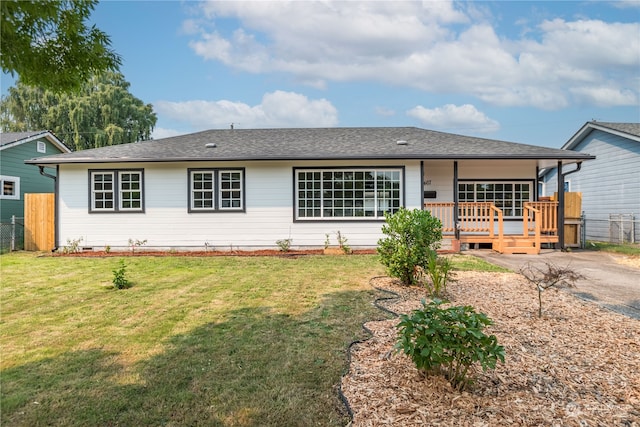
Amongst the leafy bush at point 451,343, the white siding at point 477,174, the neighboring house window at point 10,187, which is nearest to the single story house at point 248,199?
the white siding at point 477,174

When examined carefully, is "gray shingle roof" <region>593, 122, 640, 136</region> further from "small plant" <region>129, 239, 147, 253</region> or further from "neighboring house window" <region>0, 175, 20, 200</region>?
"neighboring house window" <region>0, 175, 20, 200</region>

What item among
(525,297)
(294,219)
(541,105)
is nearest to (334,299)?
(525,297)

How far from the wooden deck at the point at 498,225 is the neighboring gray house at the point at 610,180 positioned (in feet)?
12.8

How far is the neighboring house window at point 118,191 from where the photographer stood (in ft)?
36.8

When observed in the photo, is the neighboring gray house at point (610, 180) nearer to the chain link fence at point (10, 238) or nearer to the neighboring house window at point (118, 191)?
the neighboring house window at point (118, 191)

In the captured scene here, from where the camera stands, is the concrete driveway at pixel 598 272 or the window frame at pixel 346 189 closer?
the concrete driveway at pixel 598 272

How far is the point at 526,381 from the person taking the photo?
2707mm

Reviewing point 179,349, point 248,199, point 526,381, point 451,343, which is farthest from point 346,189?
point 451,343

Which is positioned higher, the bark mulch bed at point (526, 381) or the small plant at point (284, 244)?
the small plant at point (284, 244)

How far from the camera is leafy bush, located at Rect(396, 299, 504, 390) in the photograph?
2359 millimetres

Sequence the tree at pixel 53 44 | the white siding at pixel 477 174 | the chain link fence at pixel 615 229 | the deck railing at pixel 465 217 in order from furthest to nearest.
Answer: the chain link fence at pixel 615 229
the white siding at pixel 477 174
the deck railing at pixel 465 217
the tree at pixel 53 44

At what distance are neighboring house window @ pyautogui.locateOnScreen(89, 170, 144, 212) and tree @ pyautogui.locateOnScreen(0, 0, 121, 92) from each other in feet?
29.9

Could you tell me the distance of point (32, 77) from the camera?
2.63 metres

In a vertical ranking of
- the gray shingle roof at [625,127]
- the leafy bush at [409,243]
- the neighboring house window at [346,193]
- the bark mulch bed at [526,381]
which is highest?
the gray shingle roof at [625,127]
